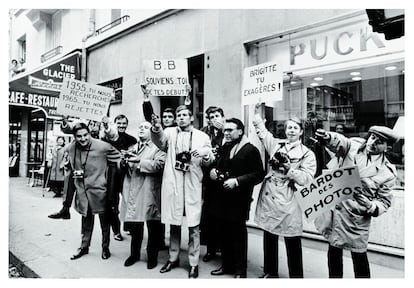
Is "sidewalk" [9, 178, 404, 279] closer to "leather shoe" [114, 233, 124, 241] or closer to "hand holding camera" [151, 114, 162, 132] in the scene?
"leather shoe" [114, 233, 124, 241]

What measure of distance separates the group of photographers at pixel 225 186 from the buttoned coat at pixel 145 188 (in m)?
0.01

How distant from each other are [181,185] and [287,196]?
113 cm

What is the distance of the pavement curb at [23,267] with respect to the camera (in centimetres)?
398

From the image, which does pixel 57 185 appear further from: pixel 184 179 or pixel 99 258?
pixel 184 179

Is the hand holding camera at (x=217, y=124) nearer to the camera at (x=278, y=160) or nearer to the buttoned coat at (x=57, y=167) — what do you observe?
the camera at (x=278, y=160)

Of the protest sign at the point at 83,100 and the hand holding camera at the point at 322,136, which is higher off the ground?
the protest sign at the point at 83,100

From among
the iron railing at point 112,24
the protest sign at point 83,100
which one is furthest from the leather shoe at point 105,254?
the iron railing at point 112,24

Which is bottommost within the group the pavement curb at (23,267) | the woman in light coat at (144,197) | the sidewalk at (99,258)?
the pavement curb at (23,267)

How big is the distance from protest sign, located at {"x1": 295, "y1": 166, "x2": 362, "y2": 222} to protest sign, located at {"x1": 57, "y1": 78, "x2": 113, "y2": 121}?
2.80 metres

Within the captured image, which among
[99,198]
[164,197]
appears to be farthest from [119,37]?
[164,197]

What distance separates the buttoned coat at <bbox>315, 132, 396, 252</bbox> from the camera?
9.57ft

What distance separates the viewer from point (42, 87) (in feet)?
25.7

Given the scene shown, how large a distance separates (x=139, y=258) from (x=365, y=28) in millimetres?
4215

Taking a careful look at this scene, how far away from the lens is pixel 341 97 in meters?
4.89
